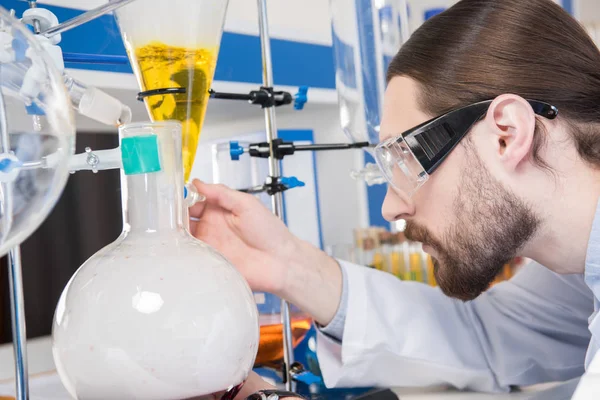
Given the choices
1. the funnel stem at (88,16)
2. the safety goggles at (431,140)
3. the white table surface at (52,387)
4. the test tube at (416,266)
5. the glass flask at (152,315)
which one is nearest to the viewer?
the glass flask at (152,315)

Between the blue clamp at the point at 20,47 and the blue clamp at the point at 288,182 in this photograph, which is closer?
the blue clamp at the point at 20,47

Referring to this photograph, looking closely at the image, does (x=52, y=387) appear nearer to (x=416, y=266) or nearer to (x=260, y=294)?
(x=260, y=294)

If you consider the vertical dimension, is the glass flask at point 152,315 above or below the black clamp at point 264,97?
below

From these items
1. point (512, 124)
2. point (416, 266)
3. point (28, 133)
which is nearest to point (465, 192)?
point (512, 124)

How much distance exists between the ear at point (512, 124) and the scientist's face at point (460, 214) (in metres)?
0.05

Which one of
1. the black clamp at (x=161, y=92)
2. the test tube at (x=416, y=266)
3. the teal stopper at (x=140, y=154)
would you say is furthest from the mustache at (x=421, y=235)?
the test tube at (x=416, y=266)

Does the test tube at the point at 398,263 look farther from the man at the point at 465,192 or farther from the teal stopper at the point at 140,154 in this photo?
the teal stopper at the point at 140,154

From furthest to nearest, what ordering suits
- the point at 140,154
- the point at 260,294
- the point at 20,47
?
the point at 260,294 → the point at 140,154 → the point at 20,47

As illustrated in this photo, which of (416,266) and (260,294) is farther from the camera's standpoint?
(416,266)

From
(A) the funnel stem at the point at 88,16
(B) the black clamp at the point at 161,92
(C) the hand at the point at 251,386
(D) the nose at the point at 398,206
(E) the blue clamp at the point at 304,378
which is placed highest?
(A) the funnel stem at the point at 88,16

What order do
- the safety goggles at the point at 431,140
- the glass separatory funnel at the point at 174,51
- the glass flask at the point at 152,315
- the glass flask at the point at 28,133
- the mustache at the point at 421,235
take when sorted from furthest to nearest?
the mustache at the point at 421,235 → the safety goggles at the point at 431,140 → the glass separatory funnel at the point at 174,51 → the glass flask at the point at 152,315 → the glass flask at the point at 28,133

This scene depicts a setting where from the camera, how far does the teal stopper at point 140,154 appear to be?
0.68m

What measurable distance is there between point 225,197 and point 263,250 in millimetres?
166

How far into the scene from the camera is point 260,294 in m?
1.36
